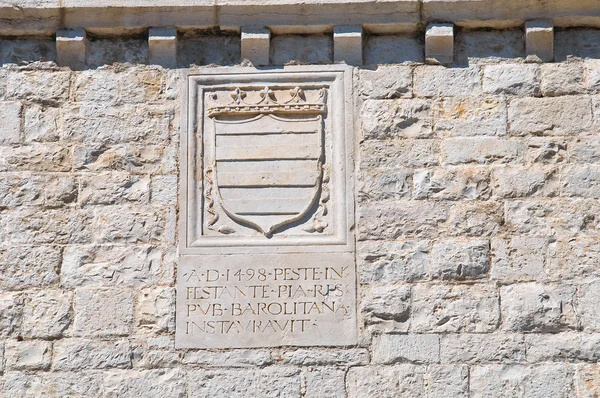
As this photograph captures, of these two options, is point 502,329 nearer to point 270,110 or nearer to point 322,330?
point 322,330

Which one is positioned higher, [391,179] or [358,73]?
[358,73]

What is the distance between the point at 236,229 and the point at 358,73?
1128 mm

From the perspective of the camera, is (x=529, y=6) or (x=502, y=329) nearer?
(x=502, y=329)


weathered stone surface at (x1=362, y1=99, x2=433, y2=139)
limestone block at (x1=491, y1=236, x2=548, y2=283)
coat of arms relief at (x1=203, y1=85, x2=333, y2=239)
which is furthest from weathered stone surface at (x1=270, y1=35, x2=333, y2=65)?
limestone block at (x1=491, y1=236, x2=548, y2=283)

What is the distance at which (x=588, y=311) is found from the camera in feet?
22.0

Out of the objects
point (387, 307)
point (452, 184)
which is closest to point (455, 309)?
point (387, 307)

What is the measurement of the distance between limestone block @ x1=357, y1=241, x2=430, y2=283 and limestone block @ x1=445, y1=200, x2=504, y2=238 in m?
0.19

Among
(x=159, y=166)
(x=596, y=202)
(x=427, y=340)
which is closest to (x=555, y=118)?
(x=596, y=202)

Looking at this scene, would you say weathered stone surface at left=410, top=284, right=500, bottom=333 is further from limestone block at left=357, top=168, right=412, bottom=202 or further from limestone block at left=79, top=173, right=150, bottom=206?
limestone block at left=79, top=173, right=150, bottom=206

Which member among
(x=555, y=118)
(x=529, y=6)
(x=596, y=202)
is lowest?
(x=596, y=202)

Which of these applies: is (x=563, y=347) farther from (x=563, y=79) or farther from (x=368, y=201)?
(x=563, y=79)

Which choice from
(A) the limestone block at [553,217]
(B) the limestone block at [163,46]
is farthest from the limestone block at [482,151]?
(B) the limestone block at [163,46]

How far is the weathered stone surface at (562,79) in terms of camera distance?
23.3 ft

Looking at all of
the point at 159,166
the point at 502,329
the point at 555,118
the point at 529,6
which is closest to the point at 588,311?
the point at 502,329
